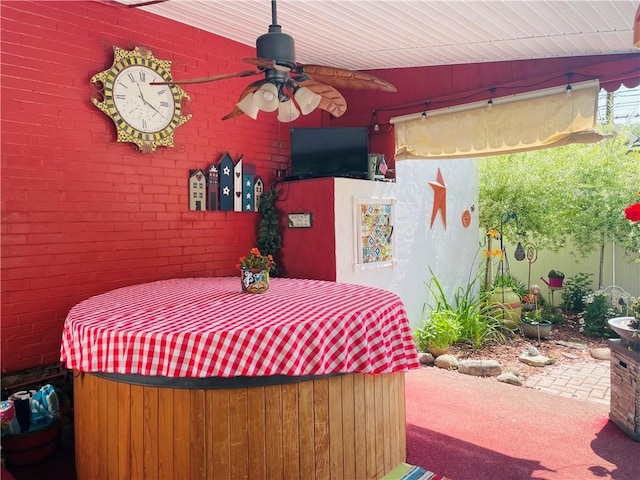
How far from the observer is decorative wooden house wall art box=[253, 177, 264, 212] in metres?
4.48

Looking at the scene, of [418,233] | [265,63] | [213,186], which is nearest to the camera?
[265,63]

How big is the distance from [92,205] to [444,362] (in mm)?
3824

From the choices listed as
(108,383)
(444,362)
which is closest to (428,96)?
(444,362)

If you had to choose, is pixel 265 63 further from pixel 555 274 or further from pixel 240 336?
pixel 555 274

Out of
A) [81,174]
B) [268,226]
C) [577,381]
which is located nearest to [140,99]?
[81,174]

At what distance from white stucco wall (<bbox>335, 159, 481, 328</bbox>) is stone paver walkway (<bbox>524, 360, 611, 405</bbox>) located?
1544 millimetres

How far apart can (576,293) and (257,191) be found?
583 centimetres

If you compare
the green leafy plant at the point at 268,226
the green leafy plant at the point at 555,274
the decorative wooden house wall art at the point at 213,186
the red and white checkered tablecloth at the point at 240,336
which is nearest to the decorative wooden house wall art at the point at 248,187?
the green leafy plant at the point at 268,226

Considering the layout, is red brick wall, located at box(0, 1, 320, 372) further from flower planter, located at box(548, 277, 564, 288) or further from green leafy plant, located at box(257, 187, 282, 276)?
flower planter, located at box(548, 277, 564, 288)

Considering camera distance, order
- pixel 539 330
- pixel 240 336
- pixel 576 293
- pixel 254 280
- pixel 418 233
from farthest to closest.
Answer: pixel 576 293
pixel 539 330
pixel 418 233
pixel 254 280
pixel 240 336

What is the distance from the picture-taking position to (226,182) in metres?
4.16

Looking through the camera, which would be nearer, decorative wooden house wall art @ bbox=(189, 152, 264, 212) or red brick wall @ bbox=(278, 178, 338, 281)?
decorative wooden house wall art @ bbox=(189, 152, 264, 212)

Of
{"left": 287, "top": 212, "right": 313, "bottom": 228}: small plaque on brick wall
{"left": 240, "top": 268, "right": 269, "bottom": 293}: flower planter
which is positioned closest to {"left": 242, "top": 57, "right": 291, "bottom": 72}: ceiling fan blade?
{"left": 240, "top": 268, "right": 269, "bottom": 293}: flower planter

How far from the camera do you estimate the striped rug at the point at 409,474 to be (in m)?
2.63
